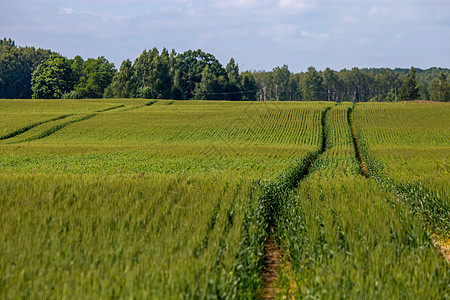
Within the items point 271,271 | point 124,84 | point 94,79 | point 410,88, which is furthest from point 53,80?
point 271,271

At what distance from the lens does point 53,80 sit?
12094 centimetres

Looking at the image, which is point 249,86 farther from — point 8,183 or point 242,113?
point 8,183

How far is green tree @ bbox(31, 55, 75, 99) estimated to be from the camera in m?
121

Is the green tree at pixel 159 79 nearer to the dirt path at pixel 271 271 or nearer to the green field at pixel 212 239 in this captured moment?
the green field at pixel 212 239

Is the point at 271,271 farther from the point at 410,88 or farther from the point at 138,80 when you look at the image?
the point at 410,88

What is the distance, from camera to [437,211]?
1558cm

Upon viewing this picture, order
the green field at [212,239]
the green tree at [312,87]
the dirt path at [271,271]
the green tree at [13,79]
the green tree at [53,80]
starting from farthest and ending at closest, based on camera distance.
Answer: the green tree at [312,87] → the green tree at [13,79] → the green tree at [53,80] → the dirt path at [271,271] → the green field at [212,239]

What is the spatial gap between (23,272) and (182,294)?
7.84ft

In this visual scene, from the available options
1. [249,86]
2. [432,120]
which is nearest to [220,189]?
[432,120]

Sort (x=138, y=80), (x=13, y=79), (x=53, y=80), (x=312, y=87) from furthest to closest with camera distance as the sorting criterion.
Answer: (x=312, y=87) → (x=13, y=79) → (x=138, y=80) → (x=53, y=80)

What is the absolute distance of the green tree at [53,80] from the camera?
12075cm

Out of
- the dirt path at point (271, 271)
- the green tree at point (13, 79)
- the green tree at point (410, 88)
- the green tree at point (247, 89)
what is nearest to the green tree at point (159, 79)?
the green tree at point (247, 89)

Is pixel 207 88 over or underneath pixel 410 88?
underneath

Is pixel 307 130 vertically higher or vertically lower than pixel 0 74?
lower
